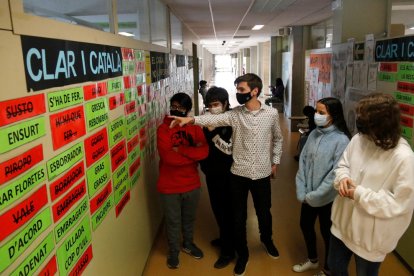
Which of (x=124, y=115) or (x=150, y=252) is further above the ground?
(x=124, y=115)

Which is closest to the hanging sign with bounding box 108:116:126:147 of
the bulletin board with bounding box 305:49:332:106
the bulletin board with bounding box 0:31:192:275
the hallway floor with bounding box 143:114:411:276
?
the bulletin board with bounding box 0:31:192:275

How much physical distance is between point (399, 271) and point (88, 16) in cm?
271

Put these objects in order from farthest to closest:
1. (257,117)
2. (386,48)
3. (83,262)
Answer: (386,48) → (257,117) → (83,262)

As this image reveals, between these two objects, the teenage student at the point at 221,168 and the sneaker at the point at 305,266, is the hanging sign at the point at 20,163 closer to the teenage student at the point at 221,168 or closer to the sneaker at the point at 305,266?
the teenage student at the point at 221,168

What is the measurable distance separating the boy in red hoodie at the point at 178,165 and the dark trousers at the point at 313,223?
81cm

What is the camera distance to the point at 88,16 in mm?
1892

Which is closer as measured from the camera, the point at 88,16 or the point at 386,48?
the point at 88,16

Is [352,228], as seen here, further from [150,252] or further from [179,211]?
[150,252]

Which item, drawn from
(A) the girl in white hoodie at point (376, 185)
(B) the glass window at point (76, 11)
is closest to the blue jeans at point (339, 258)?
(A) the girl in white hoodie at point (376, 185)

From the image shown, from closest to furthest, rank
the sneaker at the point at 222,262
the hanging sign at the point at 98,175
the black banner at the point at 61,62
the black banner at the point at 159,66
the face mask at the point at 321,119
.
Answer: the black banner at the point at 61,62 < the hanging sign at the point at 98,175 < the face mask at the point at 321,119 < the sneaker at the point at 222,262 < the black banner at the point at 159,66

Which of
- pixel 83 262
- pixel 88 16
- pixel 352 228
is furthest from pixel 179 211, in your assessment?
pixel 88 16

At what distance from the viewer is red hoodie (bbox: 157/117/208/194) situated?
243cm

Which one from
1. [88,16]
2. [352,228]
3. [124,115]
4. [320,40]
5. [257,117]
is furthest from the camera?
[320,40]

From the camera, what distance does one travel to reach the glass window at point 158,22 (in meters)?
3.48
